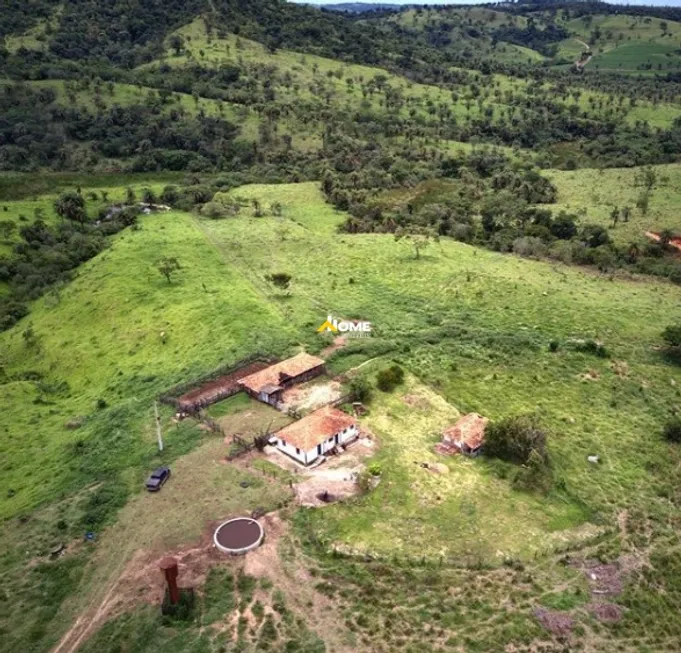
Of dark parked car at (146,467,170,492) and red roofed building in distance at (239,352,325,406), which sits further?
red roofed building in distance at (239,352,325,406)

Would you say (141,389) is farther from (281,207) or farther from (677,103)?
(677,103)

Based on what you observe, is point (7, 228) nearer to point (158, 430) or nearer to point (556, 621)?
point (158, 430)

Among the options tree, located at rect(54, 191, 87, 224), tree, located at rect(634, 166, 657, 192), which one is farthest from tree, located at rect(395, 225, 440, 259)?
tree, located at rect(54, 191, 87, 224)

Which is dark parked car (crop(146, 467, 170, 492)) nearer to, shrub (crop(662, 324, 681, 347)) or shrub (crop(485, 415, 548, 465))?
shrub (crop(485, 415, 548, 465))

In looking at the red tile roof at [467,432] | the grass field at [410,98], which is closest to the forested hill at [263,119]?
the grass field at [410,98]

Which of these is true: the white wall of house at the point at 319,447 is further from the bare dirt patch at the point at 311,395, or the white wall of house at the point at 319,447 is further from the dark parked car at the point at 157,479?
the dark parked car at the point at 157,479

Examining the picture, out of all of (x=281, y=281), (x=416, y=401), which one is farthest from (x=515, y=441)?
(x=281, y=281)

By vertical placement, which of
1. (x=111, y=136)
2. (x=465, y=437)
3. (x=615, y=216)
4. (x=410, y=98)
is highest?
(x=465, y=437)
